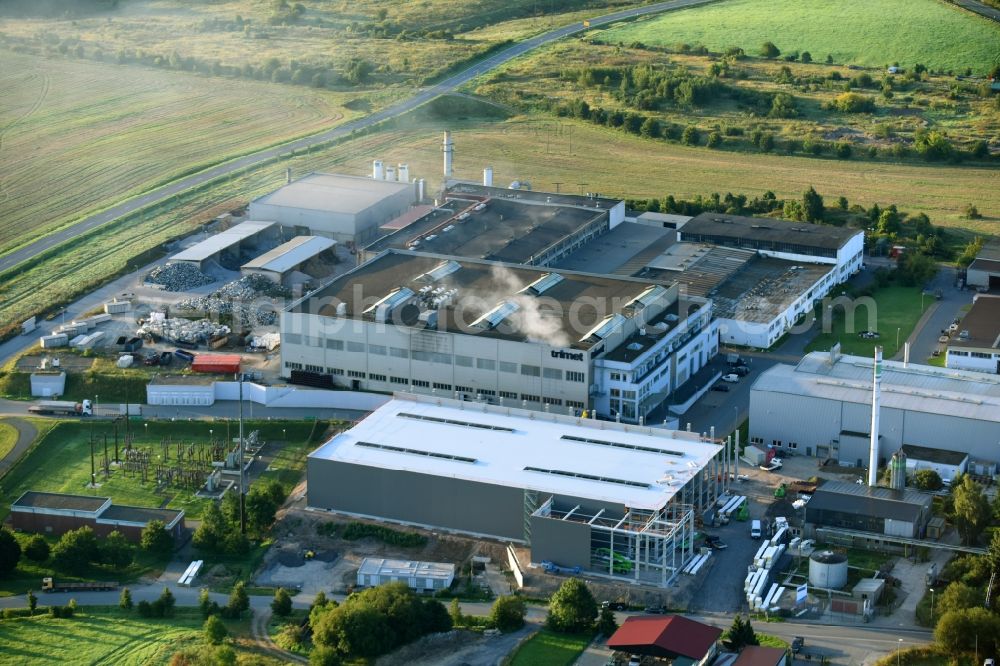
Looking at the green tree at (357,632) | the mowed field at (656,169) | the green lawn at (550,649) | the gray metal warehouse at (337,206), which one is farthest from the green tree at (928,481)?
the gray metal warehouse at (337,206)

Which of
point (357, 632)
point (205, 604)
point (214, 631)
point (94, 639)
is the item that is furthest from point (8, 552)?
point (357, 632)

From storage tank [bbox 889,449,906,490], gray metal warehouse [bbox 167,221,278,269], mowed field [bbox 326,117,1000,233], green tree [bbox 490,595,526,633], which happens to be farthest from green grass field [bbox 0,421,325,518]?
mowed field [bbox 326,117,1000,233]

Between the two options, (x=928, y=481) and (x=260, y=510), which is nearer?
(x=260, y=510)

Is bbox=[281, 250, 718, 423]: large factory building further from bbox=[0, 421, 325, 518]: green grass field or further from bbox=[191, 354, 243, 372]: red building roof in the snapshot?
bbox=[0, 421, 325, 518]: green grass field

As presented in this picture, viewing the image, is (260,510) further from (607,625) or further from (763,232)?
(763,232)

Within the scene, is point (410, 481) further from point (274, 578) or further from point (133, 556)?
point (133, 556)

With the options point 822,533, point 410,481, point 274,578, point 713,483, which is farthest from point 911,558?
point 274,578
